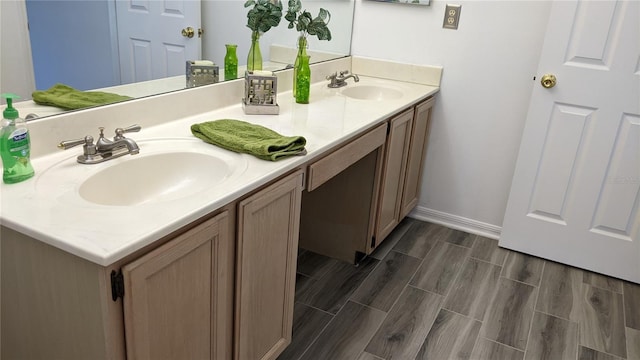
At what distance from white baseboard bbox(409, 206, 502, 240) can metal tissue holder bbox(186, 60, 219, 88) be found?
167 centimetres

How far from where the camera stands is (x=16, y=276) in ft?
3.80

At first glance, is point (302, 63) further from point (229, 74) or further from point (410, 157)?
point (410, 157)

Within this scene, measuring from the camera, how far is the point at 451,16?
109 inches

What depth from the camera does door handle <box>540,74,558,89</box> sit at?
99.3 inches

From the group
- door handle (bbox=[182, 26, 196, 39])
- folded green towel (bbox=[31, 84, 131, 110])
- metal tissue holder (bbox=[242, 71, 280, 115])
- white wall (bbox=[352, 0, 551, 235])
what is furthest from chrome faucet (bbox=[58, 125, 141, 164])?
white wall (bbox=[352, 0, 551, 235])

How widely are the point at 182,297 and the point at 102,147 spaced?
1.65ft

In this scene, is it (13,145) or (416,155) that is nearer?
(13,145)

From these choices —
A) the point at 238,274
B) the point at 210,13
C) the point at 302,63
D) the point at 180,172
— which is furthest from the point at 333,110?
the point at 238,274

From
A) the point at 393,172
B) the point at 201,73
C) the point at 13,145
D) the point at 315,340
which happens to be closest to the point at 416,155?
the point at 393,172

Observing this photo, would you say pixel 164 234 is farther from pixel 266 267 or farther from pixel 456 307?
pixel 456 307

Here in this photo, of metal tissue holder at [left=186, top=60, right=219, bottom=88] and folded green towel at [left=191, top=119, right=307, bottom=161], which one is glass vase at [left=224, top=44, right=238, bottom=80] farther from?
folded green towel at [left=191, top=119, right=307, bottom=161]

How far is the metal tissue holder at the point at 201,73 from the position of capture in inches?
75.0

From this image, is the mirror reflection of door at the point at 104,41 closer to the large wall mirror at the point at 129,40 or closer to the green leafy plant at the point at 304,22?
the large wall mirror at the point at 129,40

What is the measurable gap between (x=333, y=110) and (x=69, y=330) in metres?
1.44
